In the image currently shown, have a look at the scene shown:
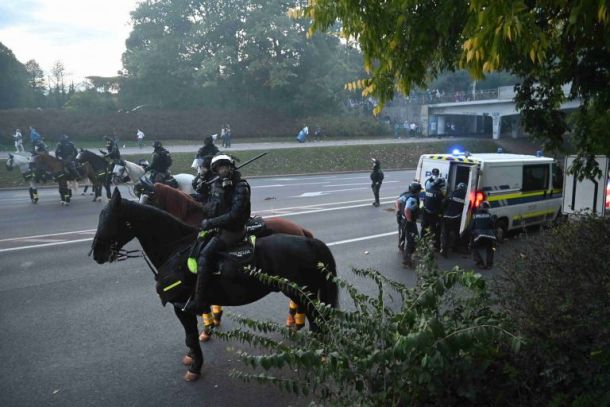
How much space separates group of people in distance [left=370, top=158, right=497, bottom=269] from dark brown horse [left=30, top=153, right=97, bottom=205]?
43.8 ft

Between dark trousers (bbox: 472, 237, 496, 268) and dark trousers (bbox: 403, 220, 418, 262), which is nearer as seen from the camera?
dark trousers (bbox: 472, 237, 496, 268)

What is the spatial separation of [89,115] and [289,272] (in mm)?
40487

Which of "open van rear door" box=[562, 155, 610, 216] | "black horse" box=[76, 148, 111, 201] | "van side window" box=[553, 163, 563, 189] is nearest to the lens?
"open van rear door" box=[562, 155, 610, 216]

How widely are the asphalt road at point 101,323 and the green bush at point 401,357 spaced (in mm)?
2195

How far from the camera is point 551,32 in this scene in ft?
19.3

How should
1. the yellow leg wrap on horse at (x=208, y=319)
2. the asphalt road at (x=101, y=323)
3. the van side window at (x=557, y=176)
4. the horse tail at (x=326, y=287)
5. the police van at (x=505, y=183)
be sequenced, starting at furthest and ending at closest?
the van side window at (x=557, y=176) < the police van at (x=505, y=183) < the yellow leg wrap on horse at (x=208, y=319) < the horse tail at (x=326, y=287) < the asphalt road at (x=101, y=323)

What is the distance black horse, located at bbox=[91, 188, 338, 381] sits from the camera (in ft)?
18.4

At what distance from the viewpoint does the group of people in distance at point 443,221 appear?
9.72 metres

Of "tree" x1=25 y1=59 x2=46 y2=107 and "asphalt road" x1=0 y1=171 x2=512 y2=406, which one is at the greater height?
"tree" x1=25 y1=59 x2=46 y2=107

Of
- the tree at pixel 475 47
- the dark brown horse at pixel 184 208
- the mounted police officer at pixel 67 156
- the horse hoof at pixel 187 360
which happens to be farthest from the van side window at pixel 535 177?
the mounted police officer at pixel 67 156

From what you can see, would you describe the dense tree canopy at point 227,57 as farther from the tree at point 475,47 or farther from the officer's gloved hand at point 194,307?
Result: the officer's gloved hand at point 194,307

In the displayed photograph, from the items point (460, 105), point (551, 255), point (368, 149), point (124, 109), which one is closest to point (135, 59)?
point (124, 109)

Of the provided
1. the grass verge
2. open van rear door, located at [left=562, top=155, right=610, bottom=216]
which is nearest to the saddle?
open van rear door, located at [left=562, top=155, right=610, bottom=216]

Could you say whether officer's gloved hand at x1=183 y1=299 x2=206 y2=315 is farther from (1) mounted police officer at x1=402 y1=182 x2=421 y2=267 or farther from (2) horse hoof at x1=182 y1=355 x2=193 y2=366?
(1) mounted police officer at x1=402 y1=182 x2=421 y2=267
